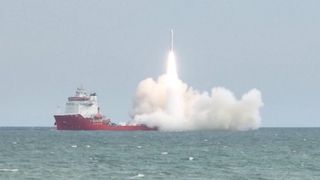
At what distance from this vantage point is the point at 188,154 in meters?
106

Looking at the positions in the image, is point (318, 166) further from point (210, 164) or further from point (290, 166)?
point (210, 164)

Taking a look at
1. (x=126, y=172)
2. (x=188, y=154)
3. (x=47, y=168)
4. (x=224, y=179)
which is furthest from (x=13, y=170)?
(x=188, y=154)

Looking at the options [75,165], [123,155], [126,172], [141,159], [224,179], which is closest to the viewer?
[224,179]

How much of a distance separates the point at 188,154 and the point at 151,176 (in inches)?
1319

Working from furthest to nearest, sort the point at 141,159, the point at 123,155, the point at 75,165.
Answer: the point at 123,155 → the point at 141,159 → the point at 75,165

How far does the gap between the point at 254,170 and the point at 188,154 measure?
26732 millimetres

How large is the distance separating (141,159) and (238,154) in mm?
16531

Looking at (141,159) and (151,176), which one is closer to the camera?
(151,176)

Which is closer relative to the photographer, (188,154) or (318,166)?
(318,166)

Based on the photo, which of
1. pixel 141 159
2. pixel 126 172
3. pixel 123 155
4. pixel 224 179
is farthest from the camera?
pixel 123 155

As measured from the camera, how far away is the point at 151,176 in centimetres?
7288

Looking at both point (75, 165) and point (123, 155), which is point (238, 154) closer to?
point (123, 155)

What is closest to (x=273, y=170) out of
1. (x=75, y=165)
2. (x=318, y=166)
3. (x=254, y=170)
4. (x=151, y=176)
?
(x=254, y=170)

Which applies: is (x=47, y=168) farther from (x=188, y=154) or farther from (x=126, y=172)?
(x=188, y=154)
